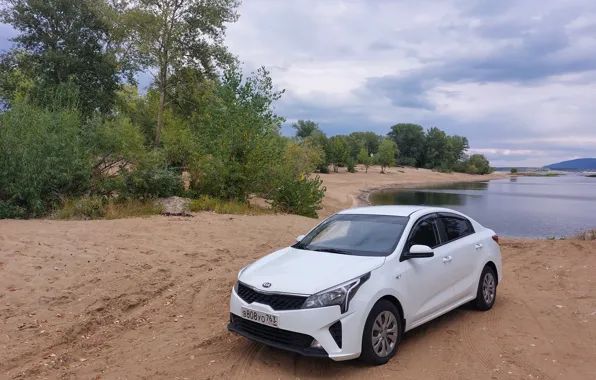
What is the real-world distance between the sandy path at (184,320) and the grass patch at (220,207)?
527 cm

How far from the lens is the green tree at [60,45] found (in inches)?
773

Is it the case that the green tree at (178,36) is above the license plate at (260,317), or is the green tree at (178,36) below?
above

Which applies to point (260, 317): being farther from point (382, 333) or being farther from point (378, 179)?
point (378, 179)

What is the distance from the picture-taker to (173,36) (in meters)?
21.1

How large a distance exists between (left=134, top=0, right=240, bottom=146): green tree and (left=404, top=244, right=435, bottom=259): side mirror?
57.1 feet

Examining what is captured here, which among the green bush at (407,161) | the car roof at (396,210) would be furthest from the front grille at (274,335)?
the green bush at (407,161)

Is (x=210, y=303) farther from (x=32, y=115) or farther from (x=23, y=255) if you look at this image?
(x=32, y=115)

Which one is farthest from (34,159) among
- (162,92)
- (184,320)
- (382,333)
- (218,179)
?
(382,333)

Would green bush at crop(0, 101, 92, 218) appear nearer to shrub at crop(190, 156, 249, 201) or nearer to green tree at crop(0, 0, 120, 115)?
shrub at crop(190, 156, 249, 201)

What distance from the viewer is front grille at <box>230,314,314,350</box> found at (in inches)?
169

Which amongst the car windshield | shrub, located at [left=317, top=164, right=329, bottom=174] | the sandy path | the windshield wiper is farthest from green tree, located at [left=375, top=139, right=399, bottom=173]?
the windshield wiper

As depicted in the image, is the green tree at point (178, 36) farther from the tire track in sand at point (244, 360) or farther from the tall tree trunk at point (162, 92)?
the tire track in sand at point (244, 360)

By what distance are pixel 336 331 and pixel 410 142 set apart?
12319 cm

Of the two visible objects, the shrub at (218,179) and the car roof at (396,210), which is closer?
the car roof at (396,210)
